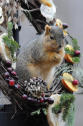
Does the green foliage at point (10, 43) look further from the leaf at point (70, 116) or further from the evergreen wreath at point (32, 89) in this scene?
the leaf at point (70, 116)

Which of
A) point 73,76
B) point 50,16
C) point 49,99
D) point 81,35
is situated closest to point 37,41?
point 50,16

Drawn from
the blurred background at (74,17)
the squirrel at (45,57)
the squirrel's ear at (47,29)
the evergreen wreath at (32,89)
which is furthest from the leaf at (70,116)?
the blurred background at (74,17)

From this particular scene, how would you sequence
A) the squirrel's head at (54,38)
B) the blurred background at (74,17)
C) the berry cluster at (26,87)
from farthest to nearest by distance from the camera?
1. the blurred background at (74,17)
2. the squirrel's head at (54,38)
3. the berry cluster at (26,87)

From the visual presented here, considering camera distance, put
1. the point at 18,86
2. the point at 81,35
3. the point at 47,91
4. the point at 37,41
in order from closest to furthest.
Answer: the point at 18,86, the point at 47,91, the point at 37,41, the point at 81,35

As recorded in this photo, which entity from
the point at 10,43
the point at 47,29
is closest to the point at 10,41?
the point at 10,43

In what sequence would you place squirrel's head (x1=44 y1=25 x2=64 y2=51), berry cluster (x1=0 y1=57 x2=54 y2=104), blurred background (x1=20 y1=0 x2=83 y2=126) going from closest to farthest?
berry cluster (x1=0 y1=57 x2=54 y2=104), squirrel's head (x1=44 y1=25 x2=64 y2=51), blurred background (x1=20 y1=0 x2=83 y2=126)

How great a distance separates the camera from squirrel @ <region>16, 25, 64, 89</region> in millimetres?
1794

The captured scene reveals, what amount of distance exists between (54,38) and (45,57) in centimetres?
10

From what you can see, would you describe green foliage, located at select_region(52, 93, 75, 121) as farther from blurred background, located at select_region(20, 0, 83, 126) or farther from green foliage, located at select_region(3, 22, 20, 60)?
blurred background, located at select_region(20, 0, 83, 126)

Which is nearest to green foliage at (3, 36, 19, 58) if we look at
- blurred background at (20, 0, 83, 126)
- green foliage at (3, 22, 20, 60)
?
green foliage at (3, 22, 20, 60)

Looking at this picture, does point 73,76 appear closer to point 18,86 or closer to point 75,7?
A: point 18,86

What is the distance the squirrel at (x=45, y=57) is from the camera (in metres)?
1.79

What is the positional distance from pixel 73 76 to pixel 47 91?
21cm

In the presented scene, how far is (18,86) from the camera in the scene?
4.93ft
